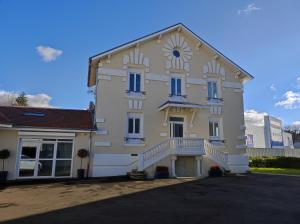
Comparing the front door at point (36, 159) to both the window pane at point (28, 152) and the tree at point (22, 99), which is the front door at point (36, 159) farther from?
the tree at point (22, 99)

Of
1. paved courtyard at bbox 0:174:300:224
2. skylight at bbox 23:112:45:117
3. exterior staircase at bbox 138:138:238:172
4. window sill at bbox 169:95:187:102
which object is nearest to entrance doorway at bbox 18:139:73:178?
skylight at bbox 23:112:45:117

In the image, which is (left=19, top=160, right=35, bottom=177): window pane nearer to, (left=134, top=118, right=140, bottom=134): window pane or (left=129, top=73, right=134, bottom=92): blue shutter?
(left=134, top=118, right=140, bottom=134): window pane

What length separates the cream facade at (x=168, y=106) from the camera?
15828 millimetres

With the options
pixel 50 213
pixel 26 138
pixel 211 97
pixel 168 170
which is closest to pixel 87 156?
pixel 26 138

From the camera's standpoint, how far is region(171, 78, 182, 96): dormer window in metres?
18.1

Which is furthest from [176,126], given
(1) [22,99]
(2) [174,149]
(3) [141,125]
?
(1) [22,99]

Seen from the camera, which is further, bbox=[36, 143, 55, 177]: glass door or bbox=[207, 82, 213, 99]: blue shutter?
bbox=[207, 82, 213, 99]: blue shutter

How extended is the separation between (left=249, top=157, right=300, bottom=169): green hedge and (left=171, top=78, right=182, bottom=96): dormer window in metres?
13.1

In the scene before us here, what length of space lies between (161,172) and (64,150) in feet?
18.7

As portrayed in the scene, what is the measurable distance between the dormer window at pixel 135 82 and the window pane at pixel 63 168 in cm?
593

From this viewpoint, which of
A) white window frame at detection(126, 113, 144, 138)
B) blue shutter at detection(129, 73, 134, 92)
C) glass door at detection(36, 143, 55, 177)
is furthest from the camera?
blue shutter at detection(129, 73, 134, 92)

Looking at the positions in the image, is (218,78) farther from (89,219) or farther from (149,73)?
(89,219)

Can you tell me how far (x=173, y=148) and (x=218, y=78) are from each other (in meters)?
6.86

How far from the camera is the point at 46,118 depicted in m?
15.9
